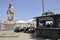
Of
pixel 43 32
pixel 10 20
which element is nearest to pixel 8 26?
pixel 10 20

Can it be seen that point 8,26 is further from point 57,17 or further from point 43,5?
point 57,17

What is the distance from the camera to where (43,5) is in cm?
2672

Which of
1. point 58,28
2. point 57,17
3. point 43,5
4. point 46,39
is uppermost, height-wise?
point 43,5

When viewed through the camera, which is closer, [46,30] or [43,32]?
[46,30]

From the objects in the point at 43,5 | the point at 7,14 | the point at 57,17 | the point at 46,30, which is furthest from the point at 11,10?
the point at 57,17

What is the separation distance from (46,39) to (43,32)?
1376mm

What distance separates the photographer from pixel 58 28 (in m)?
13.6

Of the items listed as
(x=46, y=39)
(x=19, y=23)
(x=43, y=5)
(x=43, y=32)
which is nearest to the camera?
(x=46, y=39)

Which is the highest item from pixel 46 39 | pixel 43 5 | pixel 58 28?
pixel 43 5

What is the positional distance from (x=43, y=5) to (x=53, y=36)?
13.3 m

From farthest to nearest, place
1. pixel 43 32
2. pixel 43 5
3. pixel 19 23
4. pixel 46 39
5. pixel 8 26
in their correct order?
1. pixel 19 23
2. pixel 43 5
3. pixel 8 26
4. pixel 43 32
5. pixel 46 39

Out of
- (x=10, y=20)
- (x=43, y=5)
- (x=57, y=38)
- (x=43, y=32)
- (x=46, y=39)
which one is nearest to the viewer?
(x=57, y=38)

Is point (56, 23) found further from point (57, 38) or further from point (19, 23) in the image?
point (19, 23)

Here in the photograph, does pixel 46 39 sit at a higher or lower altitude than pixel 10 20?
lower
